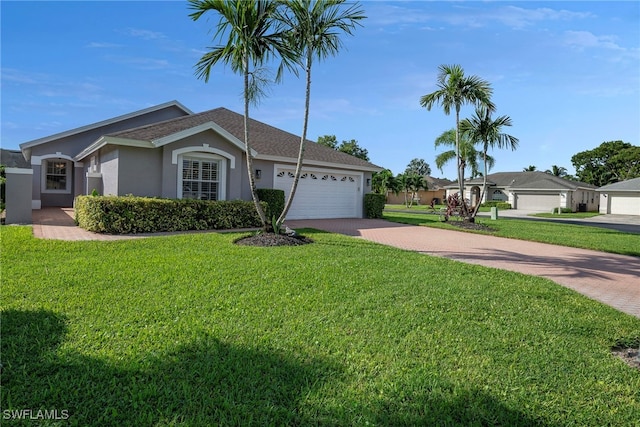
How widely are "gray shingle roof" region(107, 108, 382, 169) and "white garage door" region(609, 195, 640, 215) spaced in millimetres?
Answer: 33176

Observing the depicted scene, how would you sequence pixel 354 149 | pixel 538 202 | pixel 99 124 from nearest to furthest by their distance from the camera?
1. pixel 99 124
2. pixel 538 202
3. pixel 354 149

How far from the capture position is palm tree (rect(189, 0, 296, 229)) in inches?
368

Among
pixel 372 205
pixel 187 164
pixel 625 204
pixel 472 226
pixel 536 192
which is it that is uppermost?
pixel 536 192

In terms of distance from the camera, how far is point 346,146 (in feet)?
185

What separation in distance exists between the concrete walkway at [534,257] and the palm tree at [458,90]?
661cm

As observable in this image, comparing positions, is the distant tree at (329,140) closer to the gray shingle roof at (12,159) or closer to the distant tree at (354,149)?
the distant tree at (354,149)

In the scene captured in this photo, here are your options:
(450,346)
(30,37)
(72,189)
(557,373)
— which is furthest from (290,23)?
(72,189)

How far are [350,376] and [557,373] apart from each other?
2061 mm

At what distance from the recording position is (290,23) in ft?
32.5

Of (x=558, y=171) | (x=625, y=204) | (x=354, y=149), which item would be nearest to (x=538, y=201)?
(x=625, y=204)

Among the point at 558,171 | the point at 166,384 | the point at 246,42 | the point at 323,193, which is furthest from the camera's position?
the point at 558,171

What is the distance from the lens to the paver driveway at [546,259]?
6900 millimetres

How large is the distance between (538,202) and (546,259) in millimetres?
40430

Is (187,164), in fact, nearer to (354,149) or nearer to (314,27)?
(314,27)
